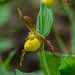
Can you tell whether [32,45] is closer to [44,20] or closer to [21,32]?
[44,20]

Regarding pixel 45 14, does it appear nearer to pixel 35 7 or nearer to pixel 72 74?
pixel 72 74

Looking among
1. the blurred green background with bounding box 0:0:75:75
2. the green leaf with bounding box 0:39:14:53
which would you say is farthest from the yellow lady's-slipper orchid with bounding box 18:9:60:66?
the green leaf with bounding box 0:39:14:53

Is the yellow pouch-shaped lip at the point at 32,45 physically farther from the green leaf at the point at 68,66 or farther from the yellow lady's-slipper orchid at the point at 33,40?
the green leaf at the point at 68,66

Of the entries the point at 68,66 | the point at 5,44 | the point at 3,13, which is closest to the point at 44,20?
the point at 68,66

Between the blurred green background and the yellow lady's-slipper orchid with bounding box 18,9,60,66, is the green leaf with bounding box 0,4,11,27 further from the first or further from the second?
the yellow lady's-slipper orchid with bounding box 18,9,60,66

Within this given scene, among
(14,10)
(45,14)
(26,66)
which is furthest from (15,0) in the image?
(45,14)

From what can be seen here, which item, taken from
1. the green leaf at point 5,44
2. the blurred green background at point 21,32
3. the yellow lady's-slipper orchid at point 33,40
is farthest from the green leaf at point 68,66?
the green leaf at point 5,44
